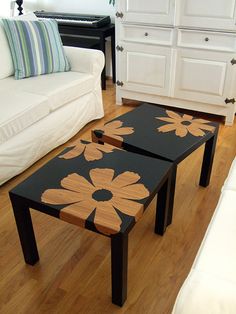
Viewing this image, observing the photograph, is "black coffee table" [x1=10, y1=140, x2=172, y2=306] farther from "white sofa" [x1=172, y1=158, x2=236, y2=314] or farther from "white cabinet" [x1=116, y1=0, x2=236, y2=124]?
"white cabinet" [x1=116, y1=0, x2=236, y2=124]

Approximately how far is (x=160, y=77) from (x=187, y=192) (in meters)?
1.19

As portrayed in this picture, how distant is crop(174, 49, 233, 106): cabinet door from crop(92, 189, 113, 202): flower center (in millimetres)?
1672

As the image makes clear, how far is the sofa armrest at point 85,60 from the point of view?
2.55 m

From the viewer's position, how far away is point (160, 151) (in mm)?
1602

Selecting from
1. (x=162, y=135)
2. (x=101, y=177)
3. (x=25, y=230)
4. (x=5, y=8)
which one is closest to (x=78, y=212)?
(x=101, y=177)

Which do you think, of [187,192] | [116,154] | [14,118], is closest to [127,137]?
[116,154]

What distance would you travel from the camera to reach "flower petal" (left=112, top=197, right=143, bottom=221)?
1.20 m

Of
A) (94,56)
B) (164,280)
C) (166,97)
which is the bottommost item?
(164,280)

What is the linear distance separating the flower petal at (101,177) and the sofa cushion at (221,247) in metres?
0.44

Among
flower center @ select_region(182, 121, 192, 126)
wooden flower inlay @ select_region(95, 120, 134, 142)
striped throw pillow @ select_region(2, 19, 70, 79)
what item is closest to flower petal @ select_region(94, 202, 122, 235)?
wooden flower inlay @ select_region(95, 120, 134, 142)

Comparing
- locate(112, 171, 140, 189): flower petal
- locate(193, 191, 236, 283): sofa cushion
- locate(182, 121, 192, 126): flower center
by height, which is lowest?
locate(182, 121, 192, 126): flower center

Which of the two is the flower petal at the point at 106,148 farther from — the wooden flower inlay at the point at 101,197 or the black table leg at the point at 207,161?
the black table leg at the point at 207,161

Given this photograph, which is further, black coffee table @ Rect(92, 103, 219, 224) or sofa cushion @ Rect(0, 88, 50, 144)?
sofa cushion @ Rect(0, 88, 50, 144)

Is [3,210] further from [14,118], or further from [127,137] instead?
[127,137]
